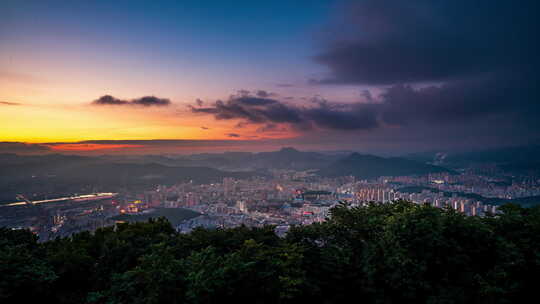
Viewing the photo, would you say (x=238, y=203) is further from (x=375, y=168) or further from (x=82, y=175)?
(x=375, y=168)

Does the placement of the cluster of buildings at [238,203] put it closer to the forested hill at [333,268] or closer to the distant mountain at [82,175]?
the distant mountain at [82,175]

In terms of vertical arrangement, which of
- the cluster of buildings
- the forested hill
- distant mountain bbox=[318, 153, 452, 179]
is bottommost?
the cluster of buildings

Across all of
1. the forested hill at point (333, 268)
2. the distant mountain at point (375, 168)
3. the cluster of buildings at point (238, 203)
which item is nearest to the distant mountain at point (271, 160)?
the distant mountain at point (375, 168)

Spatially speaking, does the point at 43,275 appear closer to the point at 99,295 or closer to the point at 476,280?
the point at 99,295

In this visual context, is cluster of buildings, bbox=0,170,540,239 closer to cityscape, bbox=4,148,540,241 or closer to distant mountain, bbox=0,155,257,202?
cityscape, bbox=4,148,540,241

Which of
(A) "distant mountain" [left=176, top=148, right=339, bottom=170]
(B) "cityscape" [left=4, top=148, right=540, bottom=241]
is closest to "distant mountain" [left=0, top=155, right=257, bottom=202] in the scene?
(B) "cityscape" [left=4, top=148, right=540, bottom=241]

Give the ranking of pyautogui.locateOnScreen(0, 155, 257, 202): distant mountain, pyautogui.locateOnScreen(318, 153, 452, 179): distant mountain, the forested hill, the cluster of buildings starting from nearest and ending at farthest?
the forested hill → the cluster of buildings → pyautogui.locateOnScreen(0, 155, 257, 202): distant mountain → pyautogui.locateOnScreen(318, 153, 452, 179): distant mountain
